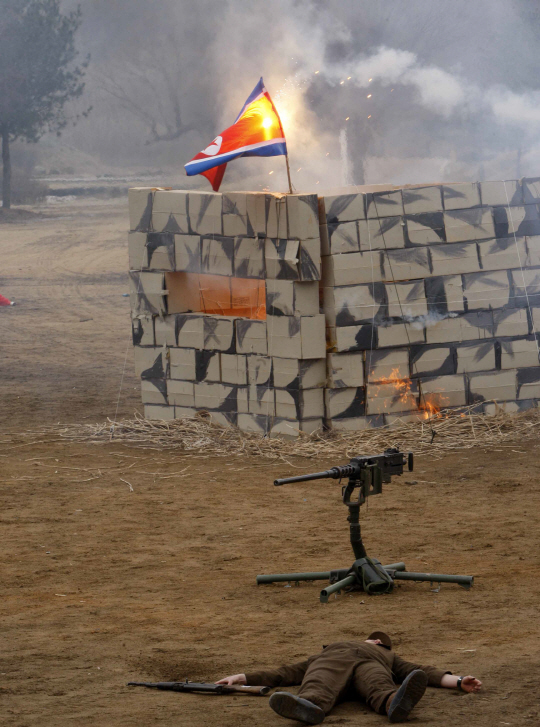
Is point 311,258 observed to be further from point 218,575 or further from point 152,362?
point 218,575

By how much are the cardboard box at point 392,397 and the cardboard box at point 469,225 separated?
5.39 ft

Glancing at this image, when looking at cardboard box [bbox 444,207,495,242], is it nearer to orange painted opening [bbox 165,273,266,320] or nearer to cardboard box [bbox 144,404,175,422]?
orange painted opening [bbox 165,273,266,320]

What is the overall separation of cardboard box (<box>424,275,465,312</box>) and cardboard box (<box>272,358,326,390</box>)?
4.42 ft

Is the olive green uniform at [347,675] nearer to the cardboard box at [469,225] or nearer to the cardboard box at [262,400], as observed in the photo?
the cardboard box at [262,400]

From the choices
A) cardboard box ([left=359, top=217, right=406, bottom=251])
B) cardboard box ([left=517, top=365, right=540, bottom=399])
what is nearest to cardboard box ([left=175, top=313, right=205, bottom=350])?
cardboard box ([left=359, top=217, right=406, bottom=251])

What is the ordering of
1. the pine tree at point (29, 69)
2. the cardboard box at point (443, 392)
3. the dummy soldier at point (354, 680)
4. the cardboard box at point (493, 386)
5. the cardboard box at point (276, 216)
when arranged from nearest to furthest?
the dummy soldier at point (354, 680), the cardboard box at point (276, 216), the cardboard box at point (443, 392), the cardboard box at point (493, 386), the pine tree at point (29, 69)

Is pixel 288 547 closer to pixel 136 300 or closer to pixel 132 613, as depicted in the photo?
pixel 132 613

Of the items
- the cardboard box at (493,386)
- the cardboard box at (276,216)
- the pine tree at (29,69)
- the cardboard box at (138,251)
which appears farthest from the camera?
the pine tree at (29,69)

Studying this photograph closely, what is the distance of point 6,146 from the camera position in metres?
36.4

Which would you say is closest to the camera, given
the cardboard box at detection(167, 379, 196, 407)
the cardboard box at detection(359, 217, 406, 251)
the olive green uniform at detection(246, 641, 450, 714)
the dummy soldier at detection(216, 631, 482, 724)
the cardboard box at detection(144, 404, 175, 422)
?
the dummy soldier at detection(216, 631, 482, 724)

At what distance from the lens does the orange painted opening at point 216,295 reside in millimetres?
11258

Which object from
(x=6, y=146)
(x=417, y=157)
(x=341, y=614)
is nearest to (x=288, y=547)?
(x=341, y=614)

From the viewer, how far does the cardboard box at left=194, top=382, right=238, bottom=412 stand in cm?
1123

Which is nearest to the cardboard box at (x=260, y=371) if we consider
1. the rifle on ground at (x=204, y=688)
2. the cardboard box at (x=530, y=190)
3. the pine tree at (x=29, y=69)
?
the cardboard box at (x=530, y=190)
